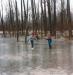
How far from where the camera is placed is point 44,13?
49688 mm

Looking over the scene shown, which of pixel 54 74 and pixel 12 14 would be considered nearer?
pixel 54 74

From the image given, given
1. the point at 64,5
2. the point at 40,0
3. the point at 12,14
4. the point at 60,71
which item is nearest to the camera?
the point at 60,71

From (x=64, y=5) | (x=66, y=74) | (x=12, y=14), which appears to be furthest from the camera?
(x=12, y=14)

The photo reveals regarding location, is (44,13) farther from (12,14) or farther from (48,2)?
(12,14)

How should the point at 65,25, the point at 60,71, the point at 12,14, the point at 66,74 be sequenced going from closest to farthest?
1. the point at 66,74
2. the point at 60,71
3. the point at 65,25
4. the point at 12,14

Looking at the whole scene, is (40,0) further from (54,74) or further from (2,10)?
(54,74)

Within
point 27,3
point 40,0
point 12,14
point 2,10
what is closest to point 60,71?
point 27,3

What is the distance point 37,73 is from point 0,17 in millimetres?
58626

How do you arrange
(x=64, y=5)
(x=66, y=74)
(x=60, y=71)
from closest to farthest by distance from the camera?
(x=66, y=74) → (x=60, y=71) → (x=64, y=5)

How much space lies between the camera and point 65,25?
43438 mm

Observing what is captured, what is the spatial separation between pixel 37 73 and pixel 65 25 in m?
34.6

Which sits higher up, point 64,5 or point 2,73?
point 64,5

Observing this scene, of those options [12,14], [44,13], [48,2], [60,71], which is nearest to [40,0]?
[44,13]

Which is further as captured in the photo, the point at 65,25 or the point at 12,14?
the point at 12,14
